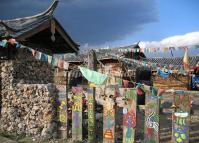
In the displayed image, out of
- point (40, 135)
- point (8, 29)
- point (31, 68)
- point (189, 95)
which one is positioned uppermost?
point (8, 29)

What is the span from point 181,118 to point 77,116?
122 inches

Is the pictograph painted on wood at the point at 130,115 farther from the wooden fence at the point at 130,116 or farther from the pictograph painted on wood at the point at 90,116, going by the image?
the pictograph painted on wood at the point at 90,116

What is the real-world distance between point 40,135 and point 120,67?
1921cm

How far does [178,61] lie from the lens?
35.8 meters

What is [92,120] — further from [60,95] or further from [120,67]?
[120,67]

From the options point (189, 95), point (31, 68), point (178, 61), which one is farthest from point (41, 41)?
point (178, 61)

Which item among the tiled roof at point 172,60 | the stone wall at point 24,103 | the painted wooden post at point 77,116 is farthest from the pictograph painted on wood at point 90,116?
the tiled roof at point 172,60

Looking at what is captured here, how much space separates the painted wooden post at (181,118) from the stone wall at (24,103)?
12.4 ft

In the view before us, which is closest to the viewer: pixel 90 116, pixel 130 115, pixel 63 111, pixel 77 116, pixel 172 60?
pixel 130 115

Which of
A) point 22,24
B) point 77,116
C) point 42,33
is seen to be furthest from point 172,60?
point 77,116

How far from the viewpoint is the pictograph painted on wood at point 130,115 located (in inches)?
315

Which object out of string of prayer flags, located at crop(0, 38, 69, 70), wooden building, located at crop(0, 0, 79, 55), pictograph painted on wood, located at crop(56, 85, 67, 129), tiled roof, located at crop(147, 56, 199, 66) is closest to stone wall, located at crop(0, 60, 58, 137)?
pictograph painted on wood, located at crop(56, 85, 67, 129)

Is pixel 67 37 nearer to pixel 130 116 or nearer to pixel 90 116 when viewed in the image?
pixel 90 116

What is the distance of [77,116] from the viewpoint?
9.15m
